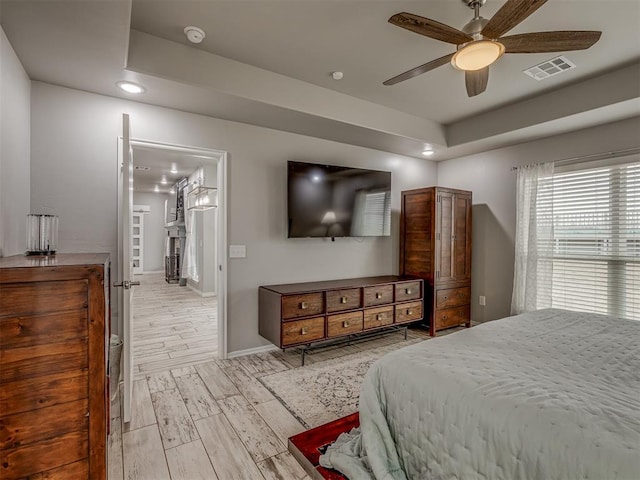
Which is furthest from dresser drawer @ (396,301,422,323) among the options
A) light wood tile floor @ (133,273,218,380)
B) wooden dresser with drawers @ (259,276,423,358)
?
light wood tile floor @ (133,273,218,380)

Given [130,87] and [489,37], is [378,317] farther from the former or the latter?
[130,87]

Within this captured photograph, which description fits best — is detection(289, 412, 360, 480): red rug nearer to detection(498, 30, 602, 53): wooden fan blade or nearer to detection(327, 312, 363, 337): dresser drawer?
detection(327, 312, 363, 337): dresser drawer

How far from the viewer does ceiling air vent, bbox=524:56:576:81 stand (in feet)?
8.84

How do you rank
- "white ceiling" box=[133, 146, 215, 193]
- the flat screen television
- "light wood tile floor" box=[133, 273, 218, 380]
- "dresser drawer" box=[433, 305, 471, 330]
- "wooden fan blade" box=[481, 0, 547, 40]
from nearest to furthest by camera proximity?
"wooden fan blade" box=[481, 0, 547, 40] < "light wood tile floor" box=[133, 273, 218, 380] < the flat screen television < "dresser drawer" box=[433, 305, 471, 330] < "white ceiling" box=[133, 146, 215, 193]

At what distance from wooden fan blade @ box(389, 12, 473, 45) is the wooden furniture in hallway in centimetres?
187

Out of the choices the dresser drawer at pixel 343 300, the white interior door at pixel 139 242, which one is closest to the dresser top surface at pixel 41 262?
the dresser drawer at pixel 343 300

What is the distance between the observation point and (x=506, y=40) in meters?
1.86

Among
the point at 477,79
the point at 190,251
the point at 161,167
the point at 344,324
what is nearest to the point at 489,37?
the point at 477,79

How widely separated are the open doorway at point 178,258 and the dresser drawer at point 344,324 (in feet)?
3.58

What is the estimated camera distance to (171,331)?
4281mm

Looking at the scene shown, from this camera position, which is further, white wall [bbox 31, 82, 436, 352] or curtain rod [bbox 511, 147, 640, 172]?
curtain rod [bbox 511, 147, 640, 172]

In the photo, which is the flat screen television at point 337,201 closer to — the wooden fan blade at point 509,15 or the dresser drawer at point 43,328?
the wooden fan blade at point 509,15

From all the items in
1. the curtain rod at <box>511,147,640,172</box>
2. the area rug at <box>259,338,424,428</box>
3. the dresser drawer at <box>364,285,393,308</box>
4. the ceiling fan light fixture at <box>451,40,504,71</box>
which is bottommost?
the area rug at <box>259,338,424,428</box>

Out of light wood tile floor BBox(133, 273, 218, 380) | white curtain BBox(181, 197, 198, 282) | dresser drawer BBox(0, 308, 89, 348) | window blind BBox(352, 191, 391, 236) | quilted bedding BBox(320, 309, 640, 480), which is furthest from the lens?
white curtain BBox(181, 197, 198, 282)
